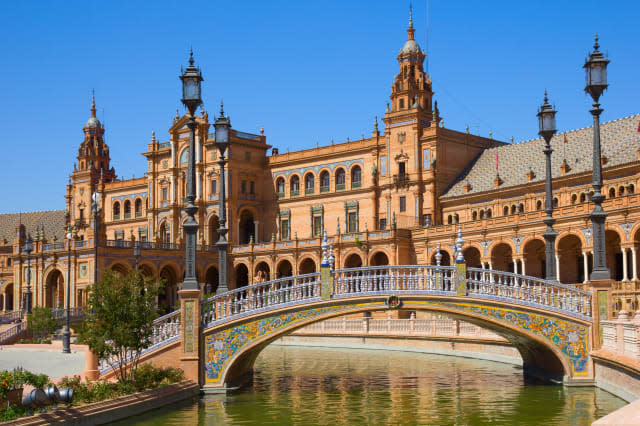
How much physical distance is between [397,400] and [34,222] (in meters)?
81.5

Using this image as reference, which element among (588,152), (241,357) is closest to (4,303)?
(588,152)

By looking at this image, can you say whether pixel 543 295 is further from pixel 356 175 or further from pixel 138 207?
pixel 138 207

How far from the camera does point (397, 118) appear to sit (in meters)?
64.1

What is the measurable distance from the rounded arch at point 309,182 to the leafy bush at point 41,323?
30.6 m

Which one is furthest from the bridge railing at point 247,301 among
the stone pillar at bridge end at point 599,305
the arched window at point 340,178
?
the arched window at point 340,178

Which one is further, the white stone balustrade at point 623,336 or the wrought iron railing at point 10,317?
the wrought iron railing at point 10,317

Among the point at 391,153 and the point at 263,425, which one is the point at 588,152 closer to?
the point at 391,153

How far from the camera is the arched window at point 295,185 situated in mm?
72625

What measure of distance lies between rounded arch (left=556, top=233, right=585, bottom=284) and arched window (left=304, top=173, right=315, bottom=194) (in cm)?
2669

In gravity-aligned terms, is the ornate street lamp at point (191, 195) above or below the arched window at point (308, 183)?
below

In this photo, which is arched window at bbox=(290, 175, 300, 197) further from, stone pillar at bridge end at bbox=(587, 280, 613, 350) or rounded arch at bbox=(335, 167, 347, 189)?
stone pillar at bridge end at bbox=(587, 280, 613, 350)

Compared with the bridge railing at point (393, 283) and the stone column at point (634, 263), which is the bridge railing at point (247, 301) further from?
the stone column at point (634, 263)

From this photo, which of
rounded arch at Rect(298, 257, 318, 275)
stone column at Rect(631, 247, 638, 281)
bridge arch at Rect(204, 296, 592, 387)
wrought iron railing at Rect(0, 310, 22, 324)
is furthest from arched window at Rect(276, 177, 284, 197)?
bridge arch at Rect(204, 296, 592, 387)

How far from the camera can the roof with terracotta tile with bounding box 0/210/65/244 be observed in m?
93.9
